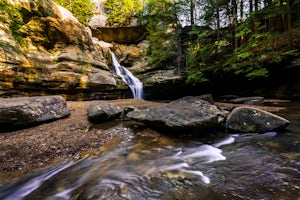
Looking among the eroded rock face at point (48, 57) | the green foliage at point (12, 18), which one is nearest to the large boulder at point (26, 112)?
the eroded rock face at point (48, 57)

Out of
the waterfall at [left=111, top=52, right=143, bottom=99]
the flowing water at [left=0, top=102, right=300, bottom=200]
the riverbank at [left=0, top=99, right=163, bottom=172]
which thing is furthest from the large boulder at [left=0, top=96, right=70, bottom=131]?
the waterfall at [left=111, top=52, right=143, bottom=99]

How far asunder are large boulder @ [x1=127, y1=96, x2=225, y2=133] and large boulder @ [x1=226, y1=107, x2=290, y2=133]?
1.09 ft

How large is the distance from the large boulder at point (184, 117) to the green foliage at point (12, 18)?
8997 mm

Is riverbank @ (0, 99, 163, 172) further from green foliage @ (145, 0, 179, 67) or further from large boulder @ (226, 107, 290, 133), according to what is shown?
green foliage @ (145, 0, 179, 67)

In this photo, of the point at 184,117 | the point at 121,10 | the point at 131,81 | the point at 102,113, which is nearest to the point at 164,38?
the point at 131,81

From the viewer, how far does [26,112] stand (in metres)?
4.63

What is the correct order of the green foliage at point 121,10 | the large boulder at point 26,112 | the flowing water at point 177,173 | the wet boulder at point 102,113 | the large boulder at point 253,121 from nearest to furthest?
the flowing water at point 177,173 → the large boulder at point 253,121 → the large boulder at point 26,112 → the wet boulder at point 102,113 → the green foliage at point 121,10

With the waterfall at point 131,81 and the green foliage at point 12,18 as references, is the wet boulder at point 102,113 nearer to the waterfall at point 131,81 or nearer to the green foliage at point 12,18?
the green foliage at point 12,18

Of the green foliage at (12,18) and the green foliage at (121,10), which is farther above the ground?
the green foliage at (121,10)

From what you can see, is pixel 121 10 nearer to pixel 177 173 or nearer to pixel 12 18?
pixel 12 18

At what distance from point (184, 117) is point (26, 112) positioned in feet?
14.3

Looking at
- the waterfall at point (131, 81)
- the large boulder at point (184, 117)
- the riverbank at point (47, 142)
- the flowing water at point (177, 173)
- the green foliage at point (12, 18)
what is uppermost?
the green foliage at point (12, 18)

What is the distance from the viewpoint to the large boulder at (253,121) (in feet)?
13.8

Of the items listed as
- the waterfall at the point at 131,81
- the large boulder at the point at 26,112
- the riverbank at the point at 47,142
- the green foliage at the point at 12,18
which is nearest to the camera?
the riverbank at the point at 47,142
